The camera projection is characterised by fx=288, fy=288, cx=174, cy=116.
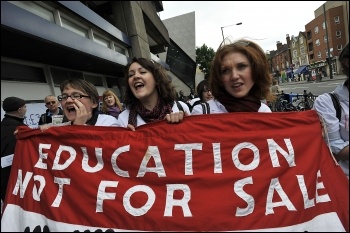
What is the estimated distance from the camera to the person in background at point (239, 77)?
6.73 feet

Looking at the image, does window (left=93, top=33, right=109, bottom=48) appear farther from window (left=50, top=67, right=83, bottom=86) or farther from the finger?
the finger

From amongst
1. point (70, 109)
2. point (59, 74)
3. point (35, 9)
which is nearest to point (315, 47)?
point (59, 74)

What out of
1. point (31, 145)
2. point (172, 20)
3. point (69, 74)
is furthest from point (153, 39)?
point (31, 145)

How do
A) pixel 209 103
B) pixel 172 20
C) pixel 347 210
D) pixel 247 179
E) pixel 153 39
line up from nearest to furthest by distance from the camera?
pixel 347 210, pixel 247 179, pixel 209 103, pixel 153 39, pixel 172 20

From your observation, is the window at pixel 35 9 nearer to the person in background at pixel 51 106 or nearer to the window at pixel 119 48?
the person in background at pixel 51 106

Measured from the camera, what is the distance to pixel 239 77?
6.68ft

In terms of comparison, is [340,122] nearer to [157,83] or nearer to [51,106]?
[157,83]

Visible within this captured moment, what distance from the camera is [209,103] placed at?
2221 mm

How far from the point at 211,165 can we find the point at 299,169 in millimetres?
558

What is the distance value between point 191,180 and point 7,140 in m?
2.63

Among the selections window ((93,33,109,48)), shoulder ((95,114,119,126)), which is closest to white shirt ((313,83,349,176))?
shoulder ((95,114,119,126))

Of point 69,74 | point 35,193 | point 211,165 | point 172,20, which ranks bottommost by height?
point 35,193

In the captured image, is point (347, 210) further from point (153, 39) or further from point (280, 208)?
point (153, 39)

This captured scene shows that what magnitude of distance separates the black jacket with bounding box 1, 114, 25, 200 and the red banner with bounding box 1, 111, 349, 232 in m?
1.44
